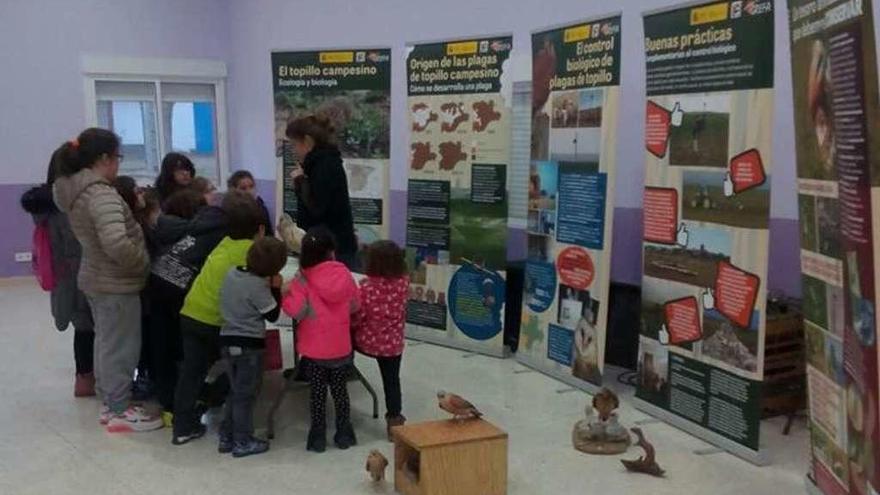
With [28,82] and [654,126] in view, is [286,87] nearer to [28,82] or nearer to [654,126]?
[654,126]

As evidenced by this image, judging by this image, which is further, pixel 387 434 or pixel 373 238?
pixel 373 238

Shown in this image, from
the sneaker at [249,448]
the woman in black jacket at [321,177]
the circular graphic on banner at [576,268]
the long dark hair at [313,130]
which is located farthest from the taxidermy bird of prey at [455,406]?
the long dark hair at [313,130]

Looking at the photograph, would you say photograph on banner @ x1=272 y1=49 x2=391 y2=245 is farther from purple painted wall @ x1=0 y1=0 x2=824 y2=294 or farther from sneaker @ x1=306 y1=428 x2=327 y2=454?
sneaker @ x1=306 y1=428 x2=327 y2=454

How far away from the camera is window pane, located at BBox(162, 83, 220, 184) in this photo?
8922 mm

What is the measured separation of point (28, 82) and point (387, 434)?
6.03m

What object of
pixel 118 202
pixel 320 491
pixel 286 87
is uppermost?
pixel 286 87

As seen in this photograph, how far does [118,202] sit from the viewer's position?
369cm

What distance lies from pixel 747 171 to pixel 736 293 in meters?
0.53

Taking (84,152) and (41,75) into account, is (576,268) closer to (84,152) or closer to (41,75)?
(84,152)

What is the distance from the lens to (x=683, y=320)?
3.85m

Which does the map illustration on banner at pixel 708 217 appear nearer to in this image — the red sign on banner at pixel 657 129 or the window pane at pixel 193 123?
the red sign on banner at pixel 657 129

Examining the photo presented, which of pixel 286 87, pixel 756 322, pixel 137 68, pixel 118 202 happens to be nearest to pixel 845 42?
pixel 756 322

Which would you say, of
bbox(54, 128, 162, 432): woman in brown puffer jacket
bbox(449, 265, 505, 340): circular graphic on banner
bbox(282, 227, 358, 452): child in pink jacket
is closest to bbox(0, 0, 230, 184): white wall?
bbox(54, 128, 162, 432): woman in brown puffer jacket

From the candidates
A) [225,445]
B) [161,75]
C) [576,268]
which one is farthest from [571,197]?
[161,75]
